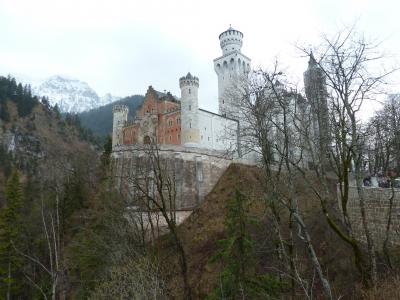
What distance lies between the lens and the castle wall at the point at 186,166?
118ft

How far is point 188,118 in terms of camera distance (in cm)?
4784

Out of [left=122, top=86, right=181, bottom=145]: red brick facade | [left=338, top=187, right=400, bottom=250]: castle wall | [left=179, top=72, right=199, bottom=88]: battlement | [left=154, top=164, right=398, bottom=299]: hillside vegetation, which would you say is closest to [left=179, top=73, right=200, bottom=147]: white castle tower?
[left=179, top=72, right=199, bottom=88]: battlement

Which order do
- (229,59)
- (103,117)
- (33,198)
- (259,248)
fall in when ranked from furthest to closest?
(103,117) < (229,59) < (33,198) < (259,248)

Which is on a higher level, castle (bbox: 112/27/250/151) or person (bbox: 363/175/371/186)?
castle (bbox: 112/27/250/151)

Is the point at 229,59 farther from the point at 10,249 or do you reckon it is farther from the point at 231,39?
the point at 10,249

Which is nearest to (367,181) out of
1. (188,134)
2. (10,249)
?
(188,134)

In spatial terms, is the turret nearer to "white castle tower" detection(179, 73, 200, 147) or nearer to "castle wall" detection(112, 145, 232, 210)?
"castle wall" detection(112, 145, 232, 210)

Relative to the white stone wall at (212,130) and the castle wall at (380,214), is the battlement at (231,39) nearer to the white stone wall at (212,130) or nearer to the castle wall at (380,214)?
the white stone wall at (212,130)

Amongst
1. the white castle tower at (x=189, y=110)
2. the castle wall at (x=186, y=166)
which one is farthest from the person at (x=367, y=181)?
the white castle tower at (x=189, y=110)

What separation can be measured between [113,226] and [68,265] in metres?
7.33

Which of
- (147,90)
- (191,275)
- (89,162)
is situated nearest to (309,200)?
(191,275)

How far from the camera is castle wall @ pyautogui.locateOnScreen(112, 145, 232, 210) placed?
3588 cm

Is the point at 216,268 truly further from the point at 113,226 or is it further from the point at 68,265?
the point at 68,265

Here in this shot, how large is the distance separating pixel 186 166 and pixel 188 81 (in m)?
15.5
